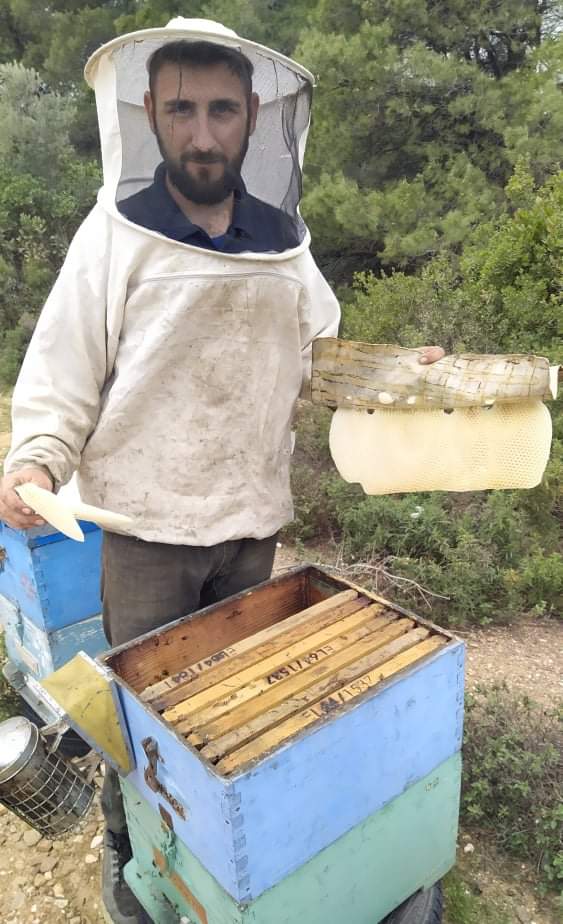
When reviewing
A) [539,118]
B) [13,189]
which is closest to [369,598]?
[539,118]

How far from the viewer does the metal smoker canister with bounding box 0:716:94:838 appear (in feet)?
5.58

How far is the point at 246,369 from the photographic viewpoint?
67.5 inches

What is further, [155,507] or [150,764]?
[155,507]

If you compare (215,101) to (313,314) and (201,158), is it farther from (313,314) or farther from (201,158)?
(313,314)

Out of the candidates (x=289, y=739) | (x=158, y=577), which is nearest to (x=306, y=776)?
(x=289, y=739)

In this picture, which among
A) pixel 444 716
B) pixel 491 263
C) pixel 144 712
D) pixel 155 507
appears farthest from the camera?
pixel 491 263

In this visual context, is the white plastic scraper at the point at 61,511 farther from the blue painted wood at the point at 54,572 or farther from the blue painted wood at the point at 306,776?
the blue painted wood at the point at 54,572

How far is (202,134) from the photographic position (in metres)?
1.59

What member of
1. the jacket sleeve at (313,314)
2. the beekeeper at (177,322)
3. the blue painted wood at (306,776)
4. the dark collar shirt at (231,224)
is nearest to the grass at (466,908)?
the blue painted wood at (306,776)

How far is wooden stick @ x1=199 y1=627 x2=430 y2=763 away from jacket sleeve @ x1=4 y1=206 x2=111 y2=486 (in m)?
0.68

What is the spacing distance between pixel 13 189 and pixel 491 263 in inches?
268

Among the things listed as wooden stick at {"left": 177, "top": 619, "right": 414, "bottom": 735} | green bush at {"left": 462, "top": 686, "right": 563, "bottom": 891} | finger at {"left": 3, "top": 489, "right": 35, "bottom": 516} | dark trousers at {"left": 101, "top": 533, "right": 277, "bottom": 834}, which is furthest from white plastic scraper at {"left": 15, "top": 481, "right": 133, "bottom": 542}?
green bush at {"left": 462, "top": 686, "right": 563, "bottom": 891}

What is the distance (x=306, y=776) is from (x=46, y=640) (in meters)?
1.42

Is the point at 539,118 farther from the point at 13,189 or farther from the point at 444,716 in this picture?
the point at 444,716
